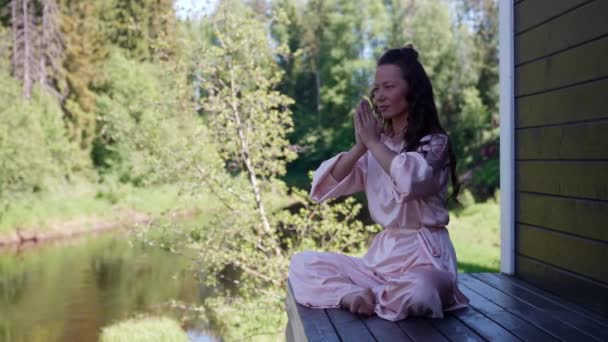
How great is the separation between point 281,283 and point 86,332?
8.72 feet

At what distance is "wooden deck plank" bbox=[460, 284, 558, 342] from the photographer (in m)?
1.73

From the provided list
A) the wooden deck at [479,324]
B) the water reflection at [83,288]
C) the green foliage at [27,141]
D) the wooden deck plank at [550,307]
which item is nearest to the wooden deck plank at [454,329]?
the wooden deck at [479,324]

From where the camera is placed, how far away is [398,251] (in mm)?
1979

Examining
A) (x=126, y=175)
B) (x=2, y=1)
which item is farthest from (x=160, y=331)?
(x=2, y=1)

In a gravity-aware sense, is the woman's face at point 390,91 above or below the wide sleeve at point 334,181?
above

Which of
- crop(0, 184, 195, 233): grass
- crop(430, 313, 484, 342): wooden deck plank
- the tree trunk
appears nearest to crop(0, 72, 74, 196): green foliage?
crop(0, 184, 195, 233): grass

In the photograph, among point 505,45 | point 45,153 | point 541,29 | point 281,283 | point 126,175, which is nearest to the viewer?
point 541,29

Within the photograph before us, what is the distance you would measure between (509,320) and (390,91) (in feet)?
2.66

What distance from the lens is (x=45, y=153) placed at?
13.3 m

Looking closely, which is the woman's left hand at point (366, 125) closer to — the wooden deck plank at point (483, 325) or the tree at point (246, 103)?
the wooden deck plank at point (483, 325)

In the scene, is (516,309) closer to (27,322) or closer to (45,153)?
(27,322)

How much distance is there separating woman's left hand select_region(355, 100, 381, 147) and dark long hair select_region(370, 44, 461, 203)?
12 cm

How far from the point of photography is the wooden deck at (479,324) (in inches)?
67.3

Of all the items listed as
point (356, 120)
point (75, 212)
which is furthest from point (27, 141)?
point (356, 120)
